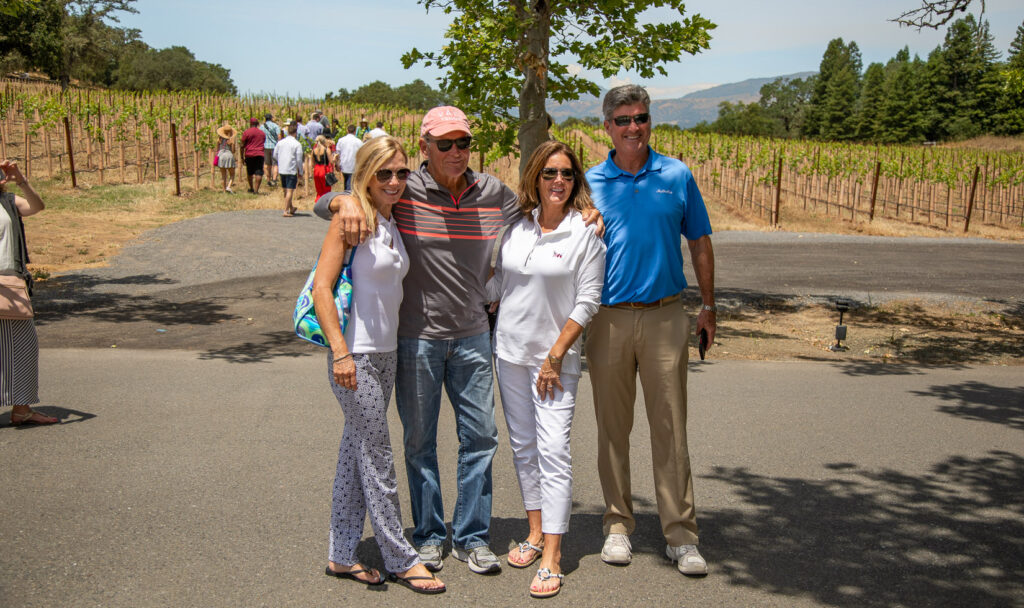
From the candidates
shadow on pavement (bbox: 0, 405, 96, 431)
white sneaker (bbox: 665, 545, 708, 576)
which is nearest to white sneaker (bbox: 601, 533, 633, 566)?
white sneaker (bbox: 665, 545, 708, 576)

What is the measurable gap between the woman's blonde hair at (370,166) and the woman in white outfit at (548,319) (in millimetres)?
649

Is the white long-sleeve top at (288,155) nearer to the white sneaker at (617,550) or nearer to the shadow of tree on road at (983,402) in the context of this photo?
the shadow of tree on road at (983,402)

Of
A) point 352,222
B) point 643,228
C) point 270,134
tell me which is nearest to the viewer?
point 352,222

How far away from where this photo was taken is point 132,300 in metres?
11.3

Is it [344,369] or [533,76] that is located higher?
[533,76]

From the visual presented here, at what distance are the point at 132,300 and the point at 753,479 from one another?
914cm

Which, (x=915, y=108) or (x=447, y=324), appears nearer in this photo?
(x=447, y=324)

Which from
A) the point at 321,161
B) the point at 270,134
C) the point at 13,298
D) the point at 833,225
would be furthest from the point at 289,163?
the point at 833,225

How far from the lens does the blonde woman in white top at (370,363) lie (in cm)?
355

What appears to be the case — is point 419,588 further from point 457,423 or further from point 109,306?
point 109,306

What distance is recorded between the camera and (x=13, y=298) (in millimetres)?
5887

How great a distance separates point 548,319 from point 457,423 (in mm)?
641

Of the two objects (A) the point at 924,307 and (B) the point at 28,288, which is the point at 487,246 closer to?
(B) the point at 28,288

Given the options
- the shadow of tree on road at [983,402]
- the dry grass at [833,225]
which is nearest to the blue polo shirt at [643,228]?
the shadow of tree on road at [983,402]
